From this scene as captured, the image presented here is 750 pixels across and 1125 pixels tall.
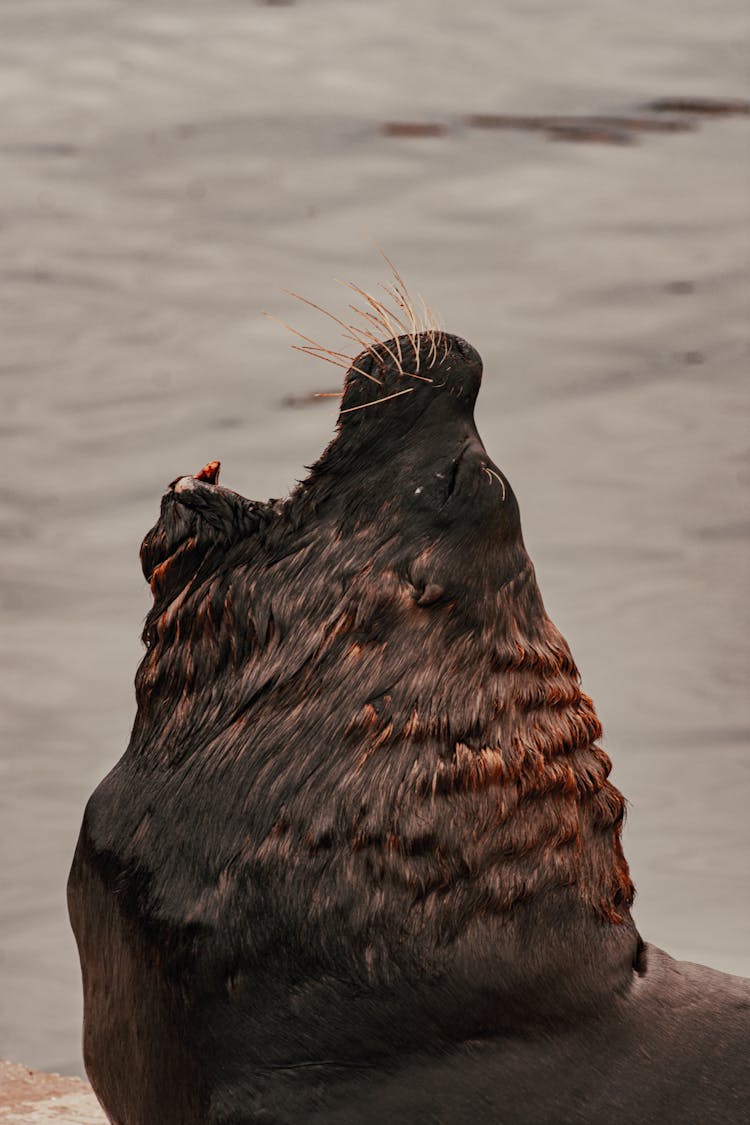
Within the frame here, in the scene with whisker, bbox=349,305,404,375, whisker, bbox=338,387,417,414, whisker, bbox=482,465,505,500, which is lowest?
whisker, bbox=482,465,505,500

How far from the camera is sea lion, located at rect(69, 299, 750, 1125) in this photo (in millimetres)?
2447

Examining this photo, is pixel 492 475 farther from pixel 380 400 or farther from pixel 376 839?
pixel 376 839

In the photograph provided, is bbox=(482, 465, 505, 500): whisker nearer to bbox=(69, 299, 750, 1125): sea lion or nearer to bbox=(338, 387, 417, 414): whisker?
bbox=(69, 299, 750, 1125): sea lion

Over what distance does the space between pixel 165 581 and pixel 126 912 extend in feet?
1.48

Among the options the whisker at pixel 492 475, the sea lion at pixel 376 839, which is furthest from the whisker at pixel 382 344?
the whisker at pixel 492 475

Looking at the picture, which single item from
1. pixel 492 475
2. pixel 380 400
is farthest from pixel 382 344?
pixel 492 475

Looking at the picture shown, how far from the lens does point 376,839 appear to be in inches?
96.9

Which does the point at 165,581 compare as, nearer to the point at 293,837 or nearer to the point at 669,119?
the point at 293,837

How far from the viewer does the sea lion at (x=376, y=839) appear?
245 centimetres

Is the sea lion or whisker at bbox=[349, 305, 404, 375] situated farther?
whisker at bbox=[349, 305, 404, 375]

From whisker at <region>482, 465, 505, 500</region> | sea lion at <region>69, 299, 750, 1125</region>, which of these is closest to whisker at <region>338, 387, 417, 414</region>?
sea lion at <region>69, 299, 750, 1125</region>

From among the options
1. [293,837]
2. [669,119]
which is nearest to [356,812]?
[293,837]

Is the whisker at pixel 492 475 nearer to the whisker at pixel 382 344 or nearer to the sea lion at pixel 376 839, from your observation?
the sea lion at pixel 376 839

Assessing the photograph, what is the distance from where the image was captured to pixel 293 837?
8.11 ft
